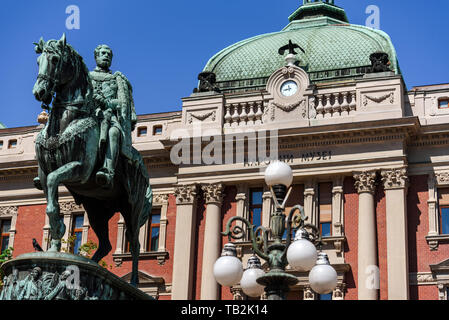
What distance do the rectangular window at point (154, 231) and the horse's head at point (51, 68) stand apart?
76.5ft

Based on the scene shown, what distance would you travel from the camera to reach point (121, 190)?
11.7 m

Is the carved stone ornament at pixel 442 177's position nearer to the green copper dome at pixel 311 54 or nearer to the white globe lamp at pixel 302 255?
the green copper dome at pixel 311 54

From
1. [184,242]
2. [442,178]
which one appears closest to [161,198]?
[184,242]

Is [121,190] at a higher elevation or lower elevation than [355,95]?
lower

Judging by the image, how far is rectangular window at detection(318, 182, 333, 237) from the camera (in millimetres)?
31859

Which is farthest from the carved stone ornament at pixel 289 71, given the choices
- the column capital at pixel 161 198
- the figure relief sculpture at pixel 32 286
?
the figure relief sculpture at pixel 32 286

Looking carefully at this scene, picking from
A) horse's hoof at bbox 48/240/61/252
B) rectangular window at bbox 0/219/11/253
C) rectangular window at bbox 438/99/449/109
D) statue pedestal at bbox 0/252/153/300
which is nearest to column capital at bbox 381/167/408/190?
rectangular window at bbox 438/99/449/109

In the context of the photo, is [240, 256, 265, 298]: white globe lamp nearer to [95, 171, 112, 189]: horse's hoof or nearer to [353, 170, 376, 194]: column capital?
[95, 171, 112, 189]: horse's hoof
